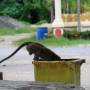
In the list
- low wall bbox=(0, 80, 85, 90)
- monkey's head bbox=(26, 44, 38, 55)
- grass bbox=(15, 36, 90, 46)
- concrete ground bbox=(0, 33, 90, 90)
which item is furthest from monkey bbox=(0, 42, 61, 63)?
grass bbox=(15, 36, 90, 46)

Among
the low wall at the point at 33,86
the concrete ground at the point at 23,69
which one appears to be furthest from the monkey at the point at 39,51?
the concrete ground at the point at 23,69

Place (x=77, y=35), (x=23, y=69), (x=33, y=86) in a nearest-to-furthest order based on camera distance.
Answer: (x=33, y=86) → (x=23, y=69) → (x=77, y=35)

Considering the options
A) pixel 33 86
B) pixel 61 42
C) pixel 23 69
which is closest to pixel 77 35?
pixel 61 42

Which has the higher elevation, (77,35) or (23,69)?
(23,69)

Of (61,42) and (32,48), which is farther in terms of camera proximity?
(61,42)

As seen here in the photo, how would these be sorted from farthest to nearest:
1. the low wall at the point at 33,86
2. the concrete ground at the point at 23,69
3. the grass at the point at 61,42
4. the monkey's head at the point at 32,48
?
1. the grass at the point at 61,42
2. the concrete ground at the point at 23,69
3. the monkey's head at the point at 32,48
4. the low wall at the point at 33,86

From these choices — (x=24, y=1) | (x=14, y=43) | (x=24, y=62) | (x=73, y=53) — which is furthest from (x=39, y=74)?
(x=24, y=1)

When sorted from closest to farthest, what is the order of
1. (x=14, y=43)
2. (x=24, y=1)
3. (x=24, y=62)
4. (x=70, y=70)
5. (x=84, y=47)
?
(x=70, y=70)
(x=24, y=62)
(x=84, y=47)
(x=14, y=43)
(x=24, y=1)

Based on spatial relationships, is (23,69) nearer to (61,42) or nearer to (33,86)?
(33,86)

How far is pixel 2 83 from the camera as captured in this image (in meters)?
4.79

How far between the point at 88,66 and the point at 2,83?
1049cm

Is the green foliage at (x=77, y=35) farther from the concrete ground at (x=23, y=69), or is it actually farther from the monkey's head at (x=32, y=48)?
the monkey's head at (x=32, y=48)

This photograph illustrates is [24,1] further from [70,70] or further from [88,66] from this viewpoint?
[70,70]

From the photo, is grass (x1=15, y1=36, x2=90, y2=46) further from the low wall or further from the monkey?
the low wall
